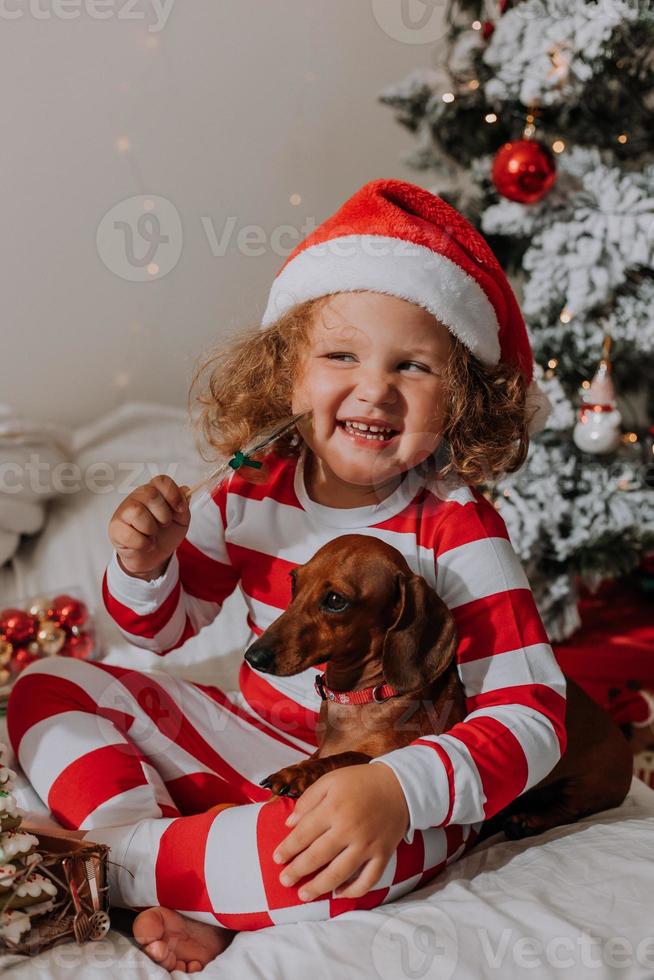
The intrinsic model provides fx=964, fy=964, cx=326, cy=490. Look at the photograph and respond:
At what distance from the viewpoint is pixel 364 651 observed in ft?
2.39

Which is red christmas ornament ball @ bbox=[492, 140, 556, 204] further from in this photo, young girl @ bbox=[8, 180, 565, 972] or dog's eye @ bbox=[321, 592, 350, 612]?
dog's eye @ bbox=[321, 592, 350, 612]

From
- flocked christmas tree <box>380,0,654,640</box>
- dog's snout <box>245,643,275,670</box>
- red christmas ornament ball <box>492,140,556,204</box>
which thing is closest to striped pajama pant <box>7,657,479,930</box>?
dog's snout <box>245,643,275,670</box>

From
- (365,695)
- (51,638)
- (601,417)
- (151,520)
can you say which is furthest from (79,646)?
(601,417)

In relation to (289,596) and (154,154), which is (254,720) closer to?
(289,596)

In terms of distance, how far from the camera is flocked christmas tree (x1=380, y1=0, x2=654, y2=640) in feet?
4.84

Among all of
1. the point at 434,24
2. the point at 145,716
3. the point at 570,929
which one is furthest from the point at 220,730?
the point at 434,24

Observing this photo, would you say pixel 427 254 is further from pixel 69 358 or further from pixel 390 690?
pixel 69 358

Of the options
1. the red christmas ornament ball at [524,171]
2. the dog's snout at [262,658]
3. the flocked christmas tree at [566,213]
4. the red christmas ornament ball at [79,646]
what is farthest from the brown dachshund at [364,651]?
the red christmas ornament ball at [524,171]

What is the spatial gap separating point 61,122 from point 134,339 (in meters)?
0.36

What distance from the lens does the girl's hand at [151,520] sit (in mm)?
799

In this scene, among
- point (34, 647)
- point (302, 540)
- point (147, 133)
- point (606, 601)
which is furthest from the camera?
point (606, 601)

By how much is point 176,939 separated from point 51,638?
742 mm

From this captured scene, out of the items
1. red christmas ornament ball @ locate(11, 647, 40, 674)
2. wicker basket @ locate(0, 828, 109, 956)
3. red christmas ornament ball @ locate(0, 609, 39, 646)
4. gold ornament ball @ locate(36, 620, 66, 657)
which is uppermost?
red christmas ornament ball @ locate(0, 609, 39, 646)

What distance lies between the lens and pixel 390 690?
733 millimetres
